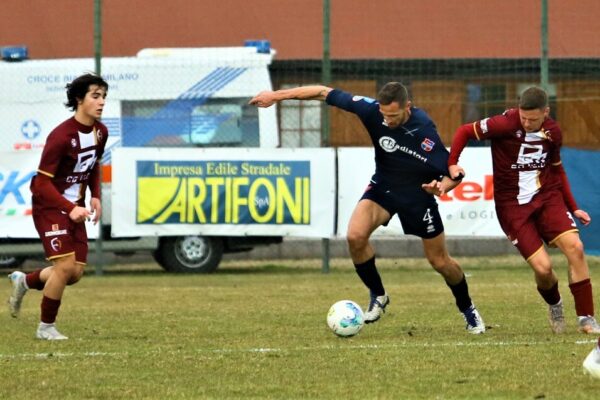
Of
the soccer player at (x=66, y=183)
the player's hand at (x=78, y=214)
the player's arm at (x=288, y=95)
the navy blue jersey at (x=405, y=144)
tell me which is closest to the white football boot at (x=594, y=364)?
the navy blue jersey at (x=405, y=144)

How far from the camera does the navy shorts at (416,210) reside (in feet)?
35.0

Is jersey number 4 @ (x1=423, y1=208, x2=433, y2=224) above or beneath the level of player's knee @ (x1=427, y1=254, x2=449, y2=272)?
above

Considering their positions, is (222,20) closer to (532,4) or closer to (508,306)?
(532,4)

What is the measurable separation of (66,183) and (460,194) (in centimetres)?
873

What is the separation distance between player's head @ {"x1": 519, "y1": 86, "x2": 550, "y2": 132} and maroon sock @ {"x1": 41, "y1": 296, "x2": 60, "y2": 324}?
3661 mm

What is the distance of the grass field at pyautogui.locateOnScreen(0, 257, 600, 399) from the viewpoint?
7789 millimetres

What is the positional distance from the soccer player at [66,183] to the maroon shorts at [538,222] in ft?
10.3

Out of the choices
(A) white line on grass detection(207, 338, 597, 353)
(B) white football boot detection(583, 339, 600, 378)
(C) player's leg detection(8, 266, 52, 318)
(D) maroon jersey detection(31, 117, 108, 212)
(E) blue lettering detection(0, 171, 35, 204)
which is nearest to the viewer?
(B) white football boot detection(583, 339, 600, 378)

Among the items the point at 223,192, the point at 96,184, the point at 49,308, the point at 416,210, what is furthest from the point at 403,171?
the point at 223,192

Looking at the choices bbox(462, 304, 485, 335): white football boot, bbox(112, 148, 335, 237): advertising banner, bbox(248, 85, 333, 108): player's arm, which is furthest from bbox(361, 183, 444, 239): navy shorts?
bbox(112, 148, 335, 237): advertising banner

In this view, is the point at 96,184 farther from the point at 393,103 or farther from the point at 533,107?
the point at 533,107

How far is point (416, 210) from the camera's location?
1065 centimetres

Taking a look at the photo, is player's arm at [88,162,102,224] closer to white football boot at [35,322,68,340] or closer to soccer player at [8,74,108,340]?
soccer player at [8,74,108,340]

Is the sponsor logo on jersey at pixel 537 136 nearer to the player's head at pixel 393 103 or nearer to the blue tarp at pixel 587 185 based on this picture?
the player's head at pixel 393 103
